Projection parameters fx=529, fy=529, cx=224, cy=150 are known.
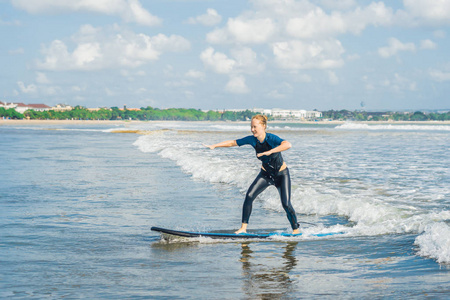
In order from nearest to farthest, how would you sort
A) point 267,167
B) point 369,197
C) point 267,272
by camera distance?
point 267,272
point 267,167
point 369,197

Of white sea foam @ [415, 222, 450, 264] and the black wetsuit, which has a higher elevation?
the black wetsuit

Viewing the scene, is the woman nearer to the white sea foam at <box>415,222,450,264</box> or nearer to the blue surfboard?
the blue surfboard

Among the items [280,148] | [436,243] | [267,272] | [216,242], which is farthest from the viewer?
[216,242]

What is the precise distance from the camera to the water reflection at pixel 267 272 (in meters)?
5.91

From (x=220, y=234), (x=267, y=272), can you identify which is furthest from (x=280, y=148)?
(x=267, y=272)

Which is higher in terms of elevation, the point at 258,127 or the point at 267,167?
the point at 258,127

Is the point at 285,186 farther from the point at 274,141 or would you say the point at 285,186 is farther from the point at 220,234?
the point at 220,234

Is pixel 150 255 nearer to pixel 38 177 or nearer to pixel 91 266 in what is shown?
pixel 91 266

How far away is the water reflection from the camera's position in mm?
5906

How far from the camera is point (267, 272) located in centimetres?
679

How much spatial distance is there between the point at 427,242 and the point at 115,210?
262 inches


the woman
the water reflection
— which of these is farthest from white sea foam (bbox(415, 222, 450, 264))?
the woman

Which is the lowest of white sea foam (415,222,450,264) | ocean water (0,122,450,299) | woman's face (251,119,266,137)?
ocean water (0,122,450,299)

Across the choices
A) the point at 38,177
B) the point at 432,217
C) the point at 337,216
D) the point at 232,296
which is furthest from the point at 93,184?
the point at 232,296
